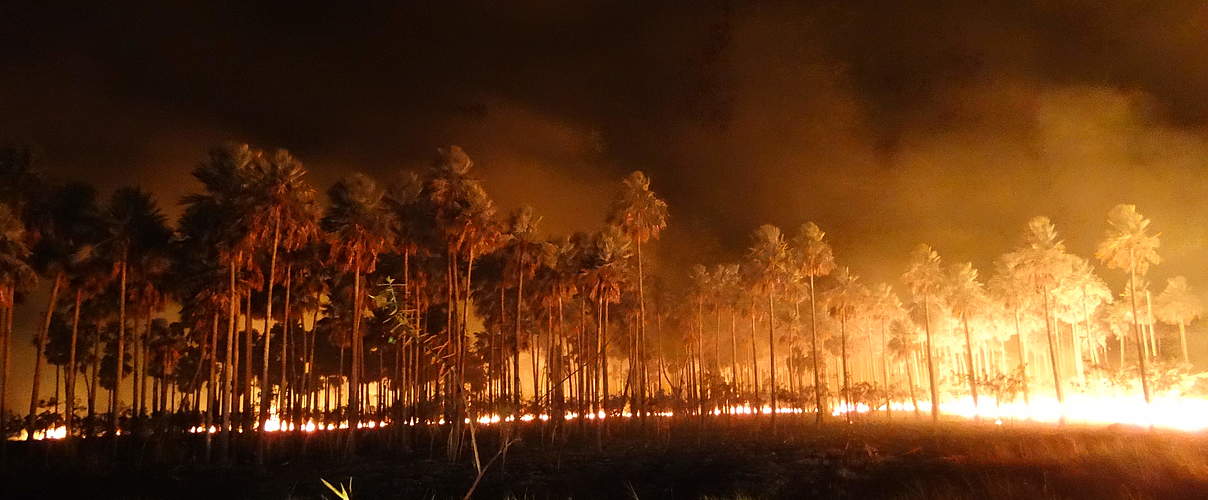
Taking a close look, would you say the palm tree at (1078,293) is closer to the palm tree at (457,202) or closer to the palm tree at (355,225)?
the palm tree at (457,202)

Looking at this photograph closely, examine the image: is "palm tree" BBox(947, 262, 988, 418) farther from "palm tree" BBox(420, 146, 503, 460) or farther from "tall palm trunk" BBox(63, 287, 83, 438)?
"tall palm trunk" BBox(63, 287, 83, 438)

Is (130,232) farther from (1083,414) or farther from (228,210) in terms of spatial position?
(1083,414)

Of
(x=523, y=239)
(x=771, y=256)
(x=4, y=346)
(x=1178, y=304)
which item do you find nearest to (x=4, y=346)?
(x=4, y=346)

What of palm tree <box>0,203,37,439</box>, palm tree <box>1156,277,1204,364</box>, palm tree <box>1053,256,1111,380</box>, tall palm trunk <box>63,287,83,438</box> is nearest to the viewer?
palm tree <box>0,203,37,439</box>

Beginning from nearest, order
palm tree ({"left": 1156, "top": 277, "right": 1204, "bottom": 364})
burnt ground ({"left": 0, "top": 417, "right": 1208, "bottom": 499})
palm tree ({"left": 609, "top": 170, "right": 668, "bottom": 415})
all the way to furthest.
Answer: burnt ground ({"left": 0, "top": 417, "right": 1208, "bottom": 499}) < palm tree ({"left": 609, "top": 170, "right": 668, "bottom": 415}) < palm tree ({"left": 1156, "top": 277, "right": 1204, "bottom": 364})

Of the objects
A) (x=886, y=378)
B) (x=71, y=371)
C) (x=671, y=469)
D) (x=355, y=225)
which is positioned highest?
(x=355, y=225)

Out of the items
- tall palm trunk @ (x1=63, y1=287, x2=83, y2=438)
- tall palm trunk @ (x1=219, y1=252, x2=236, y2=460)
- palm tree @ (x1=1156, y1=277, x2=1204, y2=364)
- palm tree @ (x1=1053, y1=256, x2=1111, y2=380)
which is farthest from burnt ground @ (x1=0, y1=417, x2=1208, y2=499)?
palm tree @ (x1=1156, y1=277, x2=1204, y2=364)

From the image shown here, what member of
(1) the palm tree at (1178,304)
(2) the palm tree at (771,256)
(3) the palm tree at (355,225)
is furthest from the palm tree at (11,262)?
(1) the palm tree at (1178,304)

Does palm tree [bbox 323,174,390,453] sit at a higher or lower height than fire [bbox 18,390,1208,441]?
→ higher

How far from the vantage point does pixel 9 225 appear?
1443 inches

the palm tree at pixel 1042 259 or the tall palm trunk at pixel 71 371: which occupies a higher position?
the palm tree at pixel 1042 259

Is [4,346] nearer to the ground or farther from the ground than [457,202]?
nearer to the ground

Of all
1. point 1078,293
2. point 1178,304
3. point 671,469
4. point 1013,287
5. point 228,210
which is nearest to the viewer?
point 671,469

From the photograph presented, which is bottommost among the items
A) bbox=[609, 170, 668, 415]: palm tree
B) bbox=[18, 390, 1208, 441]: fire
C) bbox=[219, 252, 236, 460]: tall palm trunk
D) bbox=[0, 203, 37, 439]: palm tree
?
bbox=[18, 390, 1208, 441]: fire
